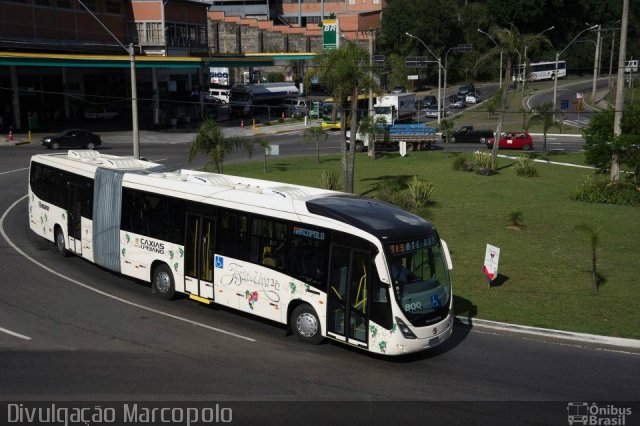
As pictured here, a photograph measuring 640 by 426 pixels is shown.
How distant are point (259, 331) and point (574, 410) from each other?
6656 millimetres

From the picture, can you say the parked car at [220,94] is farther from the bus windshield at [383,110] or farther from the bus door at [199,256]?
the bus door at [199,256]

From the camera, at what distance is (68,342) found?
46.3 feet

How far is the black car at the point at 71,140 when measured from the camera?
154ft

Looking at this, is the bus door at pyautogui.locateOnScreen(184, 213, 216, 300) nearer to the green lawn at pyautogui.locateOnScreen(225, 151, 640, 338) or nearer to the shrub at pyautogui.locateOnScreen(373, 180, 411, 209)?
the green lawn at pyautogui.locateOnScreen(225, 151, 640, 338)

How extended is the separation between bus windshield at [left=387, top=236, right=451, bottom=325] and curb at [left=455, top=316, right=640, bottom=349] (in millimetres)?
2462

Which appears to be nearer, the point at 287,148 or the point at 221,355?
the point at 221,355

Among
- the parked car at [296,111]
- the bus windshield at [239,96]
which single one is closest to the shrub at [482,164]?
the parked car at [296,111]

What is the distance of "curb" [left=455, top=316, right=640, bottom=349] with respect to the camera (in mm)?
14758

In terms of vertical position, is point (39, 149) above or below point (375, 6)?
below

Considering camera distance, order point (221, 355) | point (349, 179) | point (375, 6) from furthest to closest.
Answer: point (375, 6), point (349, 179), point (221, 355)

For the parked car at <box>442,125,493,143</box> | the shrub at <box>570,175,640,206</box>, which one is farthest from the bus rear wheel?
the parked car at <box>442,125,493,143</box>

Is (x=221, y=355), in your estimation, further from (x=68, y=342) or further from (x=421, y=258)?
(x=421, y=258)

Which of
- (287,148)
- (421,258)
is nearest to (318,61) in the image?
(421,258)
